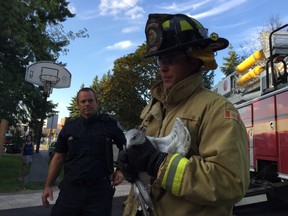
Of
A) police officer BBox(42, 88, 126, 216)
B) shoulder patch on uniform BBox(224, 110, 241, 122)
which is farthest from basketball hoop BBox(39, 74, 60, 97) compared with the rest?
shoulder patch on uniform BBox(224, 110, 241, 122)

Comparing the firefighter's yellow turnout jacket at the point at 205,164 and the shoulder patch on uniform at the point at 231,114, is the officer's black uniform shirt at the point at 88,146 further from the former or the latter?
the shoulder patch on uniform at the point at 231,114

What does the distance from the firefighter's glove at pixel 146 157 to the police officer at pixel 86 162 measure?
2.14 m

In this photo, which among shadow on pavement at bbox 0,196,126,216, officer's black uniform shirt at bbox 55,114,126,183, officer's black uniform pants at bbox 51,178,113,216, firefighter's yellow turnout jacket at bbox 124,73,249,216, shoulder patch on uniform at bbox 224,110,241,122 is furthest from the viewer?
shadow on pavement at bbox 0,196,126,216

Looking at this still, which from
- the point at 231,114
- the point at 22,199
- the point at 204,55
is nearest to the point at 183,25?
the point at 204,55

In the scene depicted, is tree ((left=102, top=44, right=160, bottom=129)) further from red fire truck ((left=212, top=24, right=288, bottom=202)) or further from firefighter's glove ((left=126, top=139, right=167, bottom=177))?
firefighter's glove ((left=126, top=139, right=167, bottom=177))

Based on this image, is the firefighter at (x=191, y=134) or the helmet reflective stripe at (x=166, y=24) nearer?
the firefighter at (x=191, y=134)

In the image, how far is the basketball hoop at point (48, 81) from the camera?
11.2 m

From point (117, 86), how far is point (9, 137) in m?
12.8

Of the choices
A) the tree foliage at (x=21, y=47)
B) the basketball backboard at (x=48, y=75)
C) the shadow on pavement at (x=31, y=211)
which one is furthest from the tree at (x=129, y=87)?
the shadow on pavement at (x=31, y=211)

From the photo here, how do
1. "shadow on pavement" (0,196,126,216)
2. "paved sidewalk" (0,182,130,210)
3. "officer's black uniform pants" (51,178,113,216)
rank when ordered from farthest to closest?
"paved sidewalk" (0,182,130,210), "shadow on pavement" (0,196,126,216), "officer's black uniform pants" (51,178,113,216)

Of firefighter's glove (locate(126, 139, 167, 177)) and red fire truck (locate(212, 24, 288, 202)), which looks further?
red fire truck (locate(212, 24, 288, 202))

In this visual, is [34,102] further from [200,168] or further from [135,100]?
[200,168]

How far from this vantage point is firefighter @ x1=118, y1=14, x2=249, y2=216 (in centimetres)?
148

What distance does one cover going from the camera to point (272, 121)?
18.6ft
